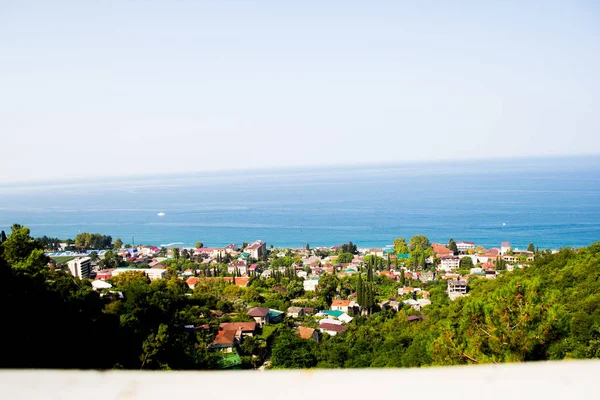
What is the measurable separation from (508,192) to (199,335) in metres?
47.8

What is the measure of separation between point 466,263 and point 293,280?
28.9 feet

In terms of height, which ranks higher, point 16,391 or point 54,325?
point 16,391

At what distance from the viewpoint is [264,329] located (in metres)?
9.87

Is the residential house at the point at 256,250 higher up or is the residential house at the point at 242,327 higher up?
the residential house at the point at 242,327

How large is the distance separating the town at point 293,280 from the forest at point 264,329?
0.26 m

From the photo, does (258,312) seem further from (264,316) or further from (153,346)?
(153,346)

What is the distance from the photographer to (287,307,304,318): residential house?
39.1 ft

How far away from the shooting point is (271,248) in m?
26.6

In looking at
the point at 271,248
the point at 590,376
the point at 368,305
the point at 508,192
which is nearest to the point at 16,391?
the point at 590,376

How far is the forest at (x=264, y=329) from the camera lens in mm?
2809

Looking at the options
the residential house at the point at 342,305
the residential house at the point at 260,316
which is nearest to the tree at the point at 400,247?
the residential house at the point at 342,305

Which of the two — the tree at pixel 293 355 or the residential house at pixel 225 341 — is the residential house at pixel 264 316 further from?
the tree at pixel 293 355

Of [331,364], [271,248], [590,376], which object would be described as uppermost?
[590,376]

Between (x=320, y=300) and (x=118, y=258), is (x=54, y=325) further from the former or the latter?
(x=118, y=258)
